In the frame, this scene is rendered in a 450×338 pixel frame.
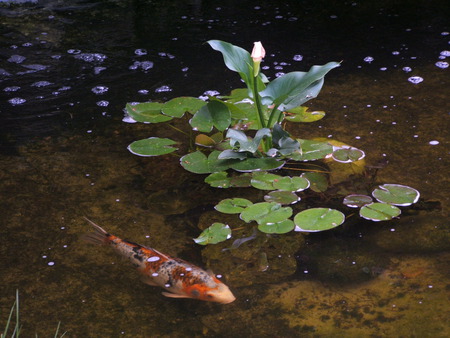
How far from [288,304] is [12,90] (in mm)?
1833

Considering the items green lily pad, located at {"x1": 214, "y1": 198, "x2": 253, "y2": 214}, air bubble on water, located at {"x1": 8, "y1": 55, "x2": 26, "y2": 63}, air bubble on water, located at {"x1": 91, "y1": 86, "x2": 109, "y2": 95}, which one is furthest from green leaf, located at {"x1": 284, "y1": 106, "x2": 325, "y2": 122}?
air bubble on water, located at {"x1": 8, "y1": 55, "x2": 26, "y2": 63}

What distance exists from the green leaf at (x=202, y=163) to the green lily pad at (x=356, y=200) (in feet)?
1.47

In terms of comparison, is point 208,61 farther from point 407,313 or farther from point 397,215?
point 407,313

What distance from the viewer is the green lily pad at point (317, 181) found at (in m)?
1.89

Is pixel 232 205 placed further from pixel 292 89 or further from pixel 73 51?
pixel 73 51

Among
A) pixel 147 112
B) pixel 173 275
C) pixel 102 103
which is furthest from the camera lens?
pixel 102 103

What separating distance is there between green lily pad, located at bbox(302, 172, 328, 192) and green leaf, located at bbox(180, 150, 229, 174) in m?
0.30

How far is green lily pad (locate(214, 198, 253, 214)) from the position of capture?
Result: 1763 mm

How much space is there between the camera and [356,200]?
5.88 feet

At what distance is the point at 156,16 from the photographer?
3.63 metres

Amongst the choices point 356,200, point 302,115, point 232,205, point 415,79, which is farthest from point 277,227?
point 415,79

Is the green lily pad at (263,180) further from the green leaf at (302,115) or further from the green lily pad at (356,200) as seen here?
the green leaf at (302,115)

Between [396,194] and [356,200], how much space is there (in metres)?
0.13

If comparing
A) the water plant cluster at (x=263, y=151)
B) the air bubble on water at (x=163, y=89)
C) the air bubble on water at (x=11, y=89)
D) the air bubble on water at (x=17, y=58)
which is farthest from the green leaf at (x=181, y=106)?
the air bubble on water at (x=17, y=58)
